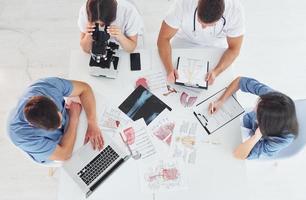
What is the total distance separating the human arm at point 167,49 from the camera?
7.28ft

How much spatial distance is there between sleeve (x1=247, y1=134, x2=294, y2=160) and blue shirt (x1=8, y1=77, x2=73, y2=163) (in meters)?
1.10

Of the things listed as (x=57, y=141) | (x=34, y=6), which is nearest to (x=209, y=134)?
(x=57, y=141)

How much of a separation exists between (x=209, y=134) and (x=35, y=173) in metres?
1.46

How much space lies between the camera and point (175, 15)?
2260 mm

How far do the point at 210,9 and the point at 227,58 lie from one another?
1.37 feet

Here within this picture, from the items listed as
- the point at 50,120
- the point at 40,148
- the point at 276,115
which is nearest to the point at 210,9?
the point at 276,115

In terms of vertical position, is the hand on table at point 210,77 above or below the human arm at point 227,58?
below

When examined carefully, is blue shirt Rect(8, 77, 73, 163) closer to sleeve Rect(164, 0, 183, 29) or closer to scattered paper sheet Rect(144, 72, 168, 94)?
scattered paper sheet Rect(144, 72, 168, 94)

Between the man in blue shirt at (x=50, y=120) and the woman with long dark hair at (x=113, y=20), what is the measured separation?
1.13 feet

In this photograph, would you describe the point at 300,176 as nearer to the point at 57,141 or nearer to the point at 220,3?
the point at 220,3

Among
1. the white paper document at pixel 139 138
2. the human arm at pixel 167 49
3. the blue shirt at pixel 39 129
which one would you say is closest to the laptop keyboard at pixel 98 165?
the white paper document at pixel 139 138

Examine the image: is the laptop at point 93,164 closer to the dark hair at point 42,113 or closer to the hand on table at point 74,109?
the hand on table at point 74,109

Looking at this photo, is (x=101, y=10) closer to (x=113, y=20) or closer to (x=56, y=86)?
(x=113, y=20)

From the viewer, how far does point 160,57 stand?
7.54 feet
